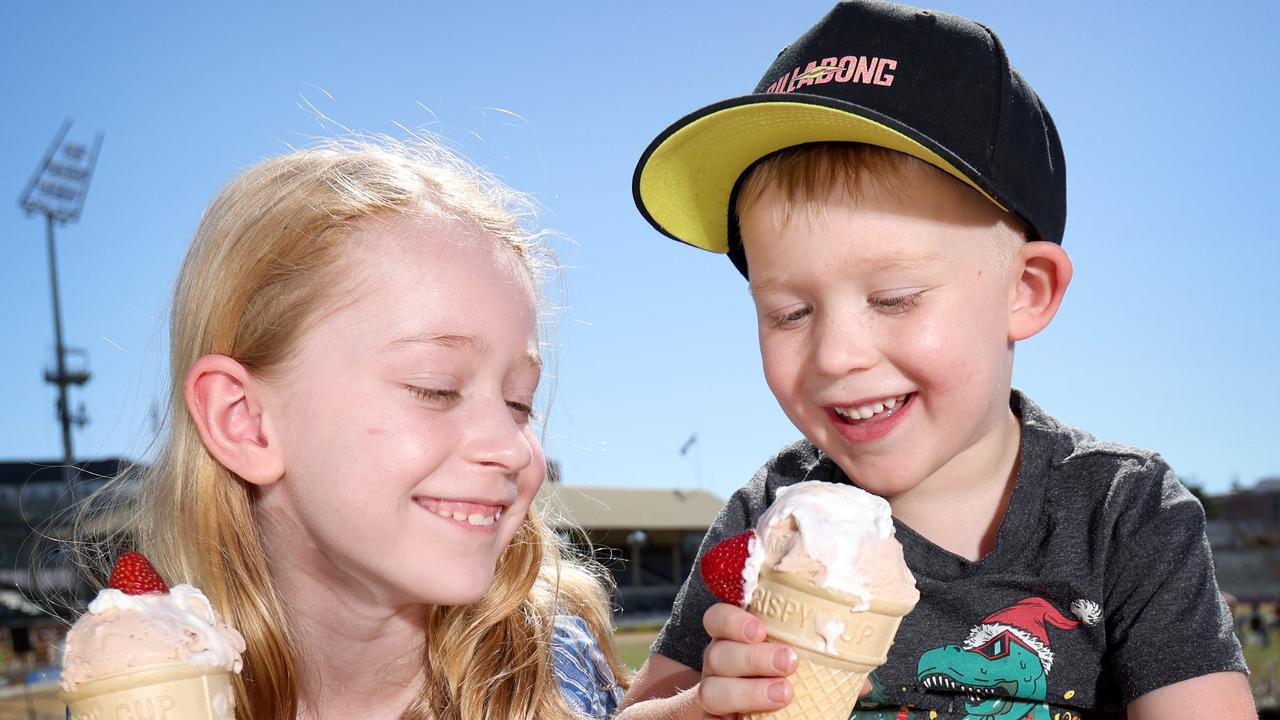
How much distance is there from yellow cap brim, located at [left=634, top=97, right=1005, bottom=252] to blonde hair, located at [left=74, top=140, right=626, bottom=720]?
42cm

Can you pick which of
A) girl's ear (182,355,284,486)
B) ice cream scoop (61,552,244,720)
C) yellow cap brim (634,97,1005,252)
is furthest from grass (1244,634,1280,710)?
ice cream scoop (61,552,244,720)

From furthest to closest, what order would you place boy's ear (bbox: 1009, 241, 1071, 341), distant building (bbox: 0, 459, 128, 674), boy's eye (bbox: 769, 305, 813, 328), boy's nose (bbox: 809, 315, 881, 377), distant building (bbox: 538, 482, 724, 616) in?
distant building (bbox: 538, 482, 724, 616) → distant building (bbox: 0, 459, 128, 674) → boy's ear (bbox: 1009, 241, 1071, 341) → boy's eye (bbox: 769, 305, 813, 328) → boy's nose (bbox: 809, 315, 881, 377)

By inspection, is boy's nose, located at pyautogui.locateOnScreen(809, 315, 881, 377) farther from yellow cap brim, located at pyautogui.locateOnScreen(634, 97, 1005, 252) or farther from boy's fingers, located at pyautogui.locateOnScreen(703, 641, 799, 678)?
boy's fingers, located at pyautogui.locateOnScreen(703, 641, 799, 678)

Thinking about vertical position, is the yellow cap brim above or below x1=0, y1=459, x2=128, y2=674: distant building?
above

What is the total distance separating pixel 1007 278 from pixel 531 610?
1.67m

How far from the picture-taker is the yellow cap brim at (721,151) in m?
2.29

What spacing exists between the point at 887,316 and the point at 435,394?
1043mm

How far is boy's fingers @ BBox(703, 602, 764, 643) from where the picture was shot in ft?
6.42

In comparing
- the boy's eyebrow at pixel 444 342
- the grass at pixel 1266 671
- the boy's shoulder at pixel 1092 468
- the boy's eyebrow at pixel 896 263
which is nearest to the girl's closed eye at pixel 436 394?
the boy's eyebrow at pixel 444 342

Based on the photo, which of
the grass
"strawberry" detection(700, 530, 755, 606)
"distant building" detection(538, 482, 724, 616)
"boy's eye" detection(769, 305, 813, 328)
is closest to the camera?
"strawberry" detection(700, 530, 755, 606)

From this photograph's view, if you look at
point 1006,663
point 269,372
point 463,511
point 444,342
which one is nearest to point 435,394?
point 444,342

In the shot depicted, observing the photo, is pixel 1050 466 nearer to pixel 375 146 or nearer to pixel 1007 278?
pixel 1007 278

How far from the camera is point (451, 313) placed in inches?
94.3

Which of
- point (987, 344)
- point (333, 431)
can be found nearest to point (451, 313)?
point (333, 431)
